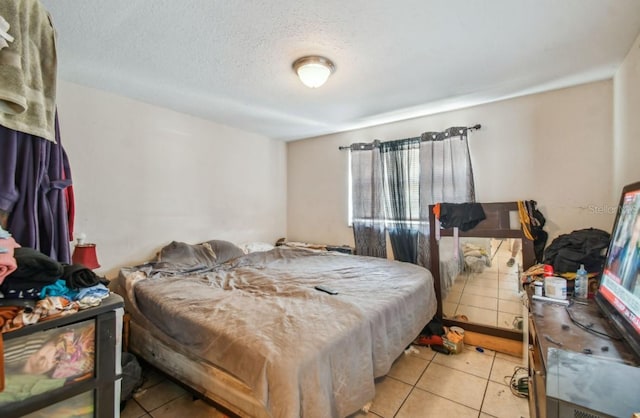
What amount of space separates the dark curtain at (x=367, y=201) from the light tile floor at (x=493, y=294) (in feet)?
3.02

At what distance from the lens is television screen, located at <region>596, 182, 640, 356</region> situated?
1.08 m

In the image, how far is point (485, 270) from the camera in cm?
275

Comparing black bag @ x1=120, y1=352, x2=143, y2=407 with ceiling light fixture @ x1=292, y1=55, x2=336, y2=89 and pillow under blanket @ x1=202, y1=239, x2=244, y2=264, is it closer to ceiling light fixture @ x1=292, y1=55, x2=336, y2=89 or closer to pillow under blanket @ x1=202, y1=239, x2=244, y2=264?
pillow under blanket @ x1=202, y1=239, x2=244, y2=264

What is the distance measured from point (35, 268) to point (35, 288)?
0.21 feet

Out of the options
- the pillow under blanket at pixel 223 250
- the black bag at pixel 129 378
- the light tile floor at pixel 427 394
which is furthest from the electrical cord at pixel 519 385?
the pillow under blanket at pixel 223 250

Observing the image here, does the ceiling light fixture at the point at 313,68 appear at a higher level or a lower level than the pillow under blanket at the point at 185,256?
higher

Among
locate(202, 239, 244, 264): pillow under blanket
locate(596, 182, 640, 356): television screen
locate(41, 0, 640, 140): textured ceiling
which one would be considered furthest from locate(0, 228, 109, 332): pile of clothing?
locate(202, 239, 244, 264): pillow under blanket

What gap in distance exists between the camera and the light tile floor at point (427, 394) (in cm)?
180

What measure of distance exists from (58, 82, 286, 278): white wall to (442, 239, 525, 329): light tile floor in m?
2.63

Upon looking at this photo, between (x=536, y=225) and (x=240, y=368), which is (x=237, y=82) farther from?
(x=536, y=225)

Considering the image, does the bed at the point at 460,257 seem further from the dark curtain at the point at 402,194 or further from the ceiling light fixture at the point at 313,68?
the ceiling light fixture at the point at 313,68

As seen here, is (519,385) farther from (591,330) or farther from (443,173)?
(443,173)

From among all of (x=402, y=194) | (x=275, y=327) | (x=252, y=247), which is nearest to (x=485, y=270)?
(x=402, y=194)

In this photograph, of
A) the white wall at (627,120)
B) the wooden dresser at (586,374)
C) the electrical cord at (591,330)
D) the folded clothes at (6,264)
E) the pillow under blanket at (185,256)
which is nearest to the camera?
the folded clothes at (6,264)
